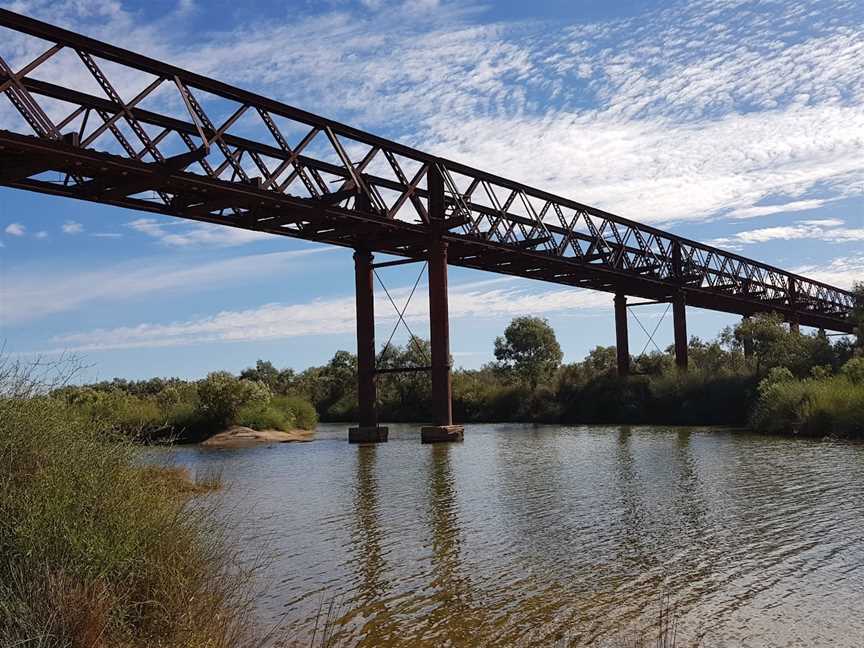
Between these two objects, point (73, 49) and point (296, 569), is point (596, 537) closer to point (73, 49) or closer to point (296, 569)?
point (296, 569)

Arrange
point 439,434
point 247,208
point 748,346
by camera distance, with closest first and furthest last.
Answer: point 247,208 → point 439,434 → point 748,346

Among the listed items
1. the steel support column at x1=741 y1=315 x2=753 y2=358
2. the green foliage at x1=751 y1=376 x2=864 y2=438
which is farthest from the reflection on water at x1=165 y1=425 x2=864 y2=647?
the steel support column at x1=741 y1=315 x2=753 y2=358

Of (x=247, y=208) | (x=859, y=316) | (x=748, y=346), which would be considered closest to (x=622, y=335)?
(x=748, y=346)

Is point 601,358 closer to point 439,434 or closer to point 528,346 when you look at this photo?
point 528,346

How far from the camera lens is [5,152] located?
774 inches

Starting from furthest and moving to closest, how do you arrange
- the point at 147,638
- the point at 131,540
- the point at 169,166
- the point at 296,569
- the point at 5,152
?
1. the point at 169,166
2. the point at 5,152
3. the point at 296,569
4. the point at 131,540
5. the point at 147,638

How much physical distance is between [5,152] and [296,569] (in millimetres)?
15122

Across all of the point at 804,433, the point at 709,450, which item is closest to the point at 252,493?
the point at 709,450

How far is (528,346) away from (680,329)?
88.4 ft

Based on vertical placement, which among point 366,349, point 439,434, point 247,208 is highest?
point 247,208

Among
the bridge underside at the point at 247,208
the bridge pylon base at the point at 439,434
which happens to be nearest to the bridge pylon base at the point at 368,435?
the bridge pylon base at the point at 439,434

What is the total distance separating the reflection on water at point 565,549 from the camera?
25.2ft

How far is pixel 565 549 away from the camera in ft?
35.6


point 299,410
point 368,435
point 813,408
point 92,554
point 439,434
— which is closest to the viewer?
point 92,554
